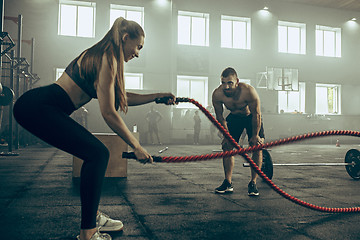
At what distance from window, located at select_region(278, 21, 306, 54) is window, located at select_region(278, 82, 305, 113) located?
Answer: 2.04m

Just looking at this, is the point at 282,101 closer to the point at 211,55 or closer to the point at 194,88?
the point at 211,55

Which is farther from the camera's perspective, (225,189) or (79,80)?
(225,189)

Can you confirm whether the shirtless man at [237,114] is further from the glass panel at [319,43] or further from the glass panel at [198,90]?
the glass panel at [319,43]

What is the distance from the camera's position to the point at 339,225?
241 centimetres

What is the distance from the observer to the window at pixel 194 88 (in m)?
15.5

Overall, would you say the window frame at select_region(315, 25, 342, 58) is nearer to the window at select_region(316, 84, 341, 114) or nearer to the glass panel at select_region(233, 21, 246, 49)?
the window at select_region(316, 84, 341, 114)

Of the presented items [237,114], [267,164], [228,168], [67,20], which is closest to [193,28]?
[67,20]

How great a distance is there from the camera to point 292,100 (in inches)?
672

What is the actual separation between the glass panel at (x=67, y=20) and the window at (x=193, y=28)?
5148mm

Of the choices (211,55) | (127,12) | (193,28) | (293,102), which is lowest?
(293,102)

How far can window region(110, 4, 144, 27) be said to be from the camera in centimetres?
1469

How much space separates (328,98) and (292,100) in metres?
2.48

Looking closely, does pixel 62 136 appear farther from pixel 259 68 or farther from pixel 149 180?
pixel 259 68

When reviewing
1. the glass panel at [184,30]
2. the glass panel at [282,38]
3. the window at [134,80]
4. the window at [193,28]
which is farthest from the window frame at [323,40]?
the window at [134,80]
